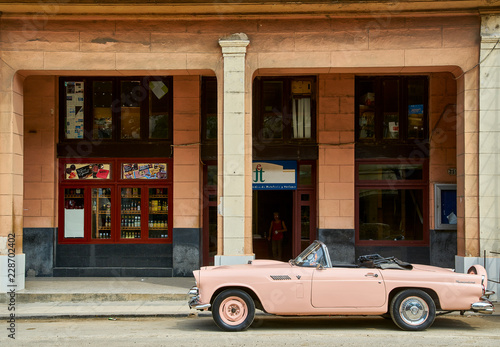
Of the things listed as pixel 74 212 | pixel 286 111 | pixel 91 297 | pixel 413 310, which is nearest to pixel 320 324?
pixel 413 310

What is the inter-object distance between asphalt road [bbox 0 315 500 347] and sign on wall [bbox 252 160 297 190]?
17.9ft

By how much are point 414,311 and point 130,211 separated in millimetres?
8847

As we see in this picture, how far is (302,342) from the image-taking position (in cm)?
838

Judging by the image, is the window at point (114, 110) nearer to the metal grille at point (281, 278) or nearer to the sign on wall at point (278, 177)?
the sign on wall at point (278, 177)

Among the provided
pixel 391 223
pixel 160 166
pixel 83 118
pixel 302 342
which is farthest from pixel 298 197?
pixel 302 342

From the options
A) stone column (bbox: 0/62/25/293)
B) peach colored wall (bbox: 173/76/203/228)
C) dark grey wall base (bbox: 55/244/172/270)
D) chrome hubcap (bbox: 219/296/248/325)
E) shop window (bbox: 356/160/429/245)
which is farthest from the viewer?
shop window (bbox: 356/160/429/245)

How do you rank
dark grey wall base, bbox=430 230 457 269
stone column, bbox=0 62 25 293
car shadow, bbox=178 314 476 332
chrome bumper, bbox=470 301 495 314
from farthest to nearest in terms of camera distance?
dark grey wall base, bbox=430 230 457 269
stone column, bbox=0 62 25 293
car shadow, bbox=178 314 476 332
chrome bumper, bbox=470 301 495 314

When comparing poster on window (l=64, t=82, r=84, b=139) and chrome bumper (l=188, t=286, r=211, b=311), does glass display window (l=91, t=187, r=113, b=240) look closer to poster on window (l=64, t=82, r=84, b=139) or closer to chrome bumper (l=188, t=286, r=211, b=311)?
poster on window (l=64, t=82, r=84, b=139)

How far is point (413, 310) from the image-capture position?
9016 mm

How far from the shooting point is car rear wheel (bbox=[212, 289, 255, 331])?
29.4 feet

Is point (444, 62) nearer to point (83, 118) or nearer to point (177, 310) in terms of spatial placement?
point (177, 310)

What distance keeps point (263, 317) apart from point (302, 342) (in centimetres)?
222

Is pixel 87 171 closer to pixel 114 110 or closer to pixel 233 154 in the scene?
pixel 114 110

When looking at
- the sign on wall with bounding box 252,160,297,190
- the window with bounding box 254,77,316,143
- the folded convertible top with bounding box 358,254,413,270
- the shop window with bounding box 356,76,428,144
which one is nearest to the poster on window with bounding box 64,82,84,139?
the window with bounding box 254,77,316,143
